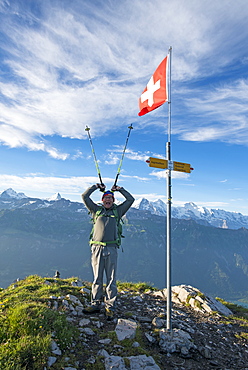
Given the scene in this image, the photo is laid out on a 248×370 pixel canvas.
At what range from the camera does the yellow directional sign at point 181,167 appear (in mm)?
8677

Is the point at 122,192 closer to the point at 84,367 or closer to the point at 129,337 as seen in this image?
the point at 129,337

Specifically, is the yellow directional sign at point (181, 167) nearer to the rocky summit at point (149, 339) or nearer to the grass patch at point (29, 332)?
the rocky summit at point (149, 339)

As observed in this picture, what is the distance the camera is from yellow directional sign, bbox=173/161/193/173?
28.5 ft

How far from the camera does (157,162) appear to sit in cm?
837

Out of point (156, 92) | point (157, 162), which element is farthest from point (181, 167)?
point (156, 92)

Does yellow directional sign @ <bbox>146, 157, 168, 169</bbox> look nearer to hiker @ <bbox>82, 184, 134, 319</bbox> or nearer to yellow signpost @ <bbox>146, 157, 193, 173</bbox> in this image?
yellow signpost @ <bbox>146, 157, 193, 173</bbox>

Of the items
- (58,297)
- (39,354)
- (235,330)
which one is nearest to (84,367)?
(39,354)

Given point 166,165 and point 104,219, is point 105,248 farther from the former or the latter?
point 166,165

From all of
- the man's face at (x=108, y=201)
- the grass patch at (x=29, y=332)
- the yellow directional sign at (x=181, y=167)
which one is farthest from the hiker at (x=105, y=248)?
the yellow directional sign at (x=181, y=167)

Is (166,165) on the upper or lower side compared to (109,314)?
upper

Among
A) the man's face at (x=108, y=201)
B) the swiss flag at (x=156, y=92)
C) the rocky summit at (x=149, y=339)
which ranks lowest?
the rocky summit at (x=149, y=339)

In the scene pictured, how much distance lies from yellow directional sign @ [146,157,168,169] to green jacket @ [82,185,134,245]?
256 centimetres

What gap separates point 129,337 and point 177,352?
153cm

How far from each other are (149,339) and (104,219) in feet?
14.7
